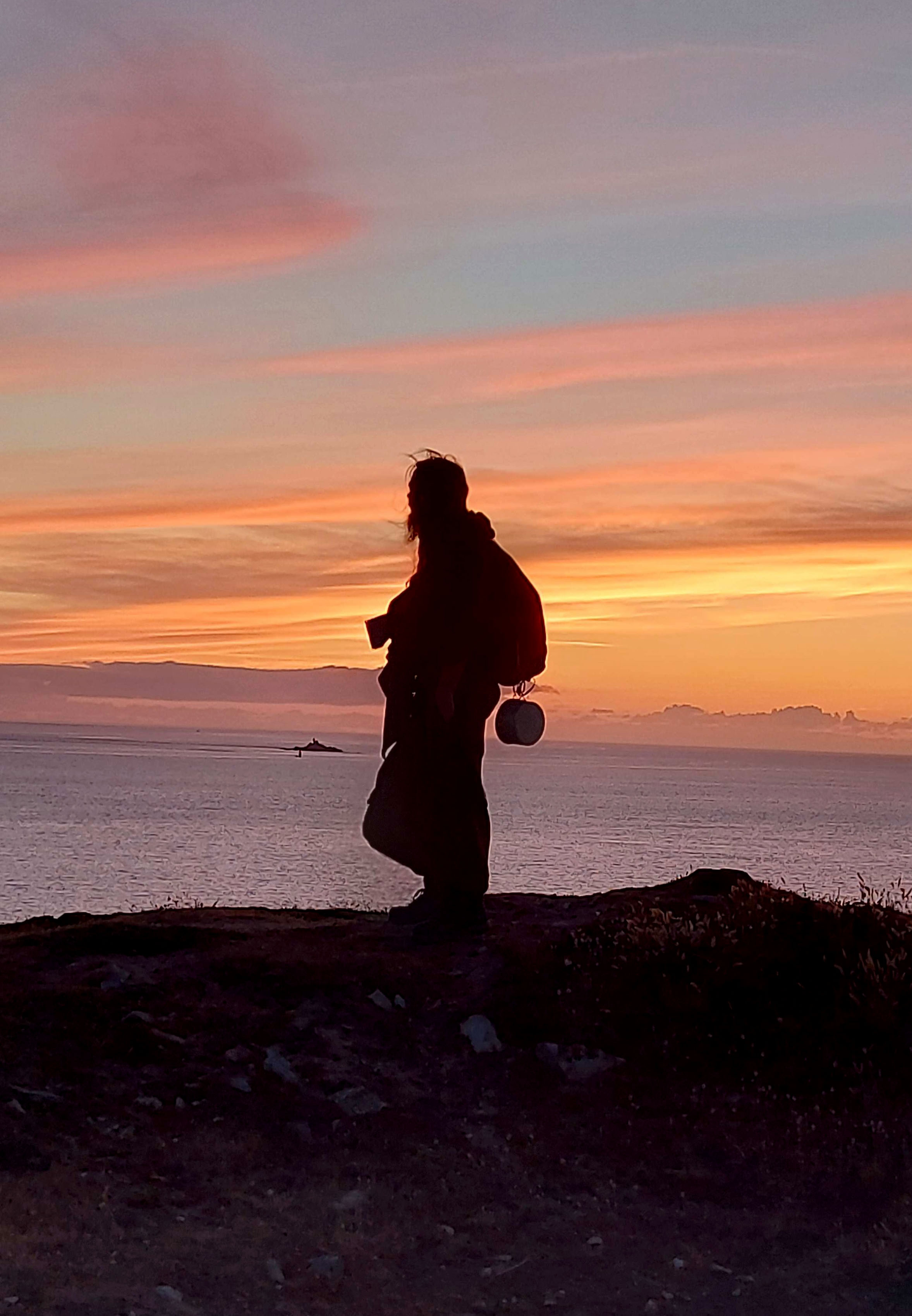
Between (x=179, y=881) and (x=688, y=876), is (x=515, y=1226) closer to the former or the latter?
(x=688, y=876)

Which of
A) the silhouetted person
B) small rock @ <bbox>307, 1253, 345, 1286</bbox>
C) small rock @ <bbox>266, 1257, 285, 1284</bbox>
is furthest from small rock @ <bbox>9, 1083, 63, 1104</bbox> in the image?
the silhouetted person

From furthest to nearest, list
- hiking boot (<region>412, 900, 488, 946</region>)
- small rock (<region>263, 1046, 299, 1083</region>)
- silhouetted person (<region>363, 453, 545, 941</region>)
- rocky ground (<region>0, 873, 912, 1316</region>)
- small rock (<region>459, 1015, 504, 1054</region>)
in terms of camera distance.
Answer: silhouetted person (<region>363, 453, 545, 941</region>)
hiking boot (<region>412, 900, 488, 946</region>)
small rock (<region>459, 1015, 504, 1054</region>)
small rock (<region>263, 1046, 299, 1083</region>)
rocky ground (<region>0, 873, 912, 1316</region>)

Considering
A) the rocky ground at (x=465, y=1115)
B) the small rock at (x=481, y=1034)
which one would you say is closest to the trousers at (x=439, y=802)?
the rocky ground at (x=465, y=1115)

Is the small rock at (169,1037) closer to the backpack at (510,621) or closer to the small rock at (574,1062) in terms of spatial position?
the small rock at (574,1062)

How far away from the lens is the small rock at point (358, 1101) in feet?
28.2

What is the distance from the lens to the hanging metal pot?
1124 cm

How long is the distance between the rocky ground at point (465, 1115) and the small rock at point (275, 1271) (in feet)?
0.03

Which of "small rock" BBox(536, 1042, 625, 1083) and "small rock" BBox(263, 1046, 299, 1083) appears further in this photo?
"small rock" BBox(536, 1042, 625, 1083)

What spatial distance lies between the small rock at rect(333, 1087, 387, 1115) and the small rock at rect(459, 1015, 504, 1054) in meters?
0.89

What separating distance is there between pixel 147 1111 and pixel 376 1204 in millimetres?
1602

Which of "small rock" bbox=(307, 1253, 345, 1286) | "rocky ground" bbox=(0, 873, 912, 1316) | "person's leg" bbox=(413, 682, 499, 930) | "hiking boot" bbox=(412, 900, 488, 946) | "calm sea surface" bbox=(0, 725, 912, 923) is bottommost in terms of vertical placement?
"calm sea surface" bbox=(0, 725, 912, 923)

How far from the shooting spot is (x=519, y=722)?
11.3 m

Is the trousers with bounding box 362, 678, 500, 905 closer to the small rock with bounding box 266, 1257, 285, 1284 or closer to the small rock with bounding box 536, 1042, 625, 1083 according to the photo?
the small rock with bounding box 536, 1042, 625, 1083

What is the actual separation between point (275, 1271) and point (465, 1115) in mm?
2267
